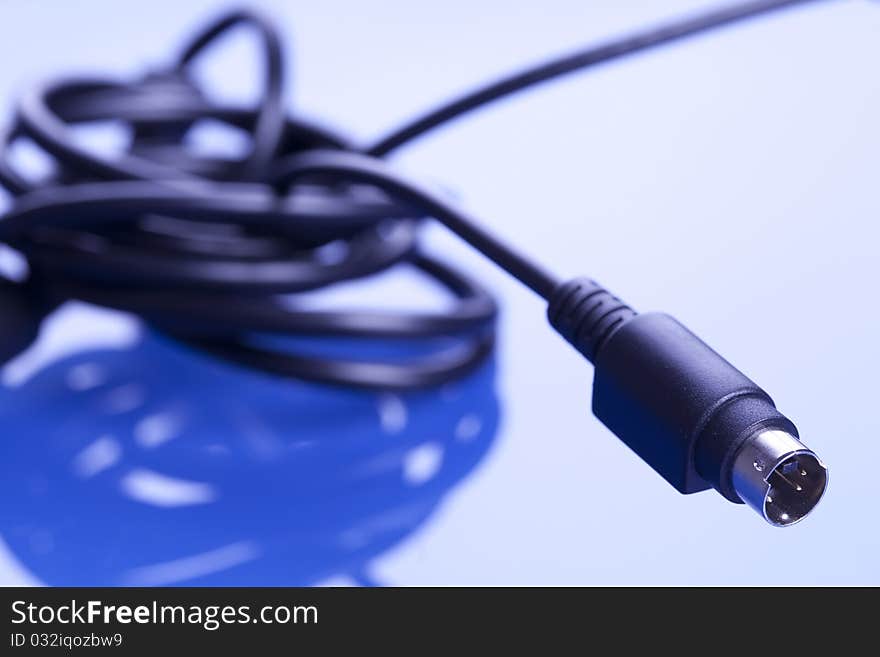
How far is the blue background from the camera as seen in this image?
50 cm

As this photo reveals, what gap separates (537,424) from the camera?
23.3 inches

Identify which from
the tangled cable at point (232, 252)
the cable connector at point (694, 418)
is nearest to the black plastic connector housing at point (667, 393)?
the cable connector at point (694, 418)

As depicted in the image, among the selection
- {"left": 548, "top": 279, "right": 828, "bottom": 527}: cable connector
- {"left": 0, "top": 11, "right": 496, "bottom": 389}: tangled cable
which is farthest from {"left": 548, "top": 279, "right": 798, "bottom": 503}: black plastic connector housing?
{"left": 0, "top": 11, "right": 496, "bottom": 389}: tangled cable

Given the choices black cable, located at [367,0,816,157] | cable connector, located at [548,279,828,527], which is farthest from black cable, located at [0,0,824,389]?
cable connector, located at [548,279,828,527]

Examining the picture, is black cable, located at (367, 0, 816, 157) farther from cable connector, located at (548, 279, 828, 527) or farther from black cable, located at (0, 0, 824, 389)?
cable connector, located at (548, 279, 828, 527)

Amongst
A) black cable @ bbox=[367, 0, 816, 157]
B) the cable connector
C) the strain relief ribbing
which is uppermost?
black cable @ bbox=[367, 0, 816, 157]

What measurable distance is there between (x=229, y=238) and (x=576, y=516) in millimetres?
233

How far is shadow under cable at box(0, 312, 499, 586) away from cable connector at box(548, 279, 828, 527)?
173 millimetres

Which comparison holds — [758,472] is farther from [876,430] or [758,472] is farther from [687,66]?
[687,66]

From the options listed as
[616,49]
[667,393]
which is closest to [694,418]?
[667,393]

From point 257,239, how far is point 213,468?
125mm

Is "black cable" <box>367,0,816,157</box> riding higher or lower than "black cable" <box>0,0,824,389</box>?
higher

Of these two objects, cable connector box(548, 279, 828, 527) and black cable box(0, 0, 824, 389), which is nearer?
cable connector box(548, 279, 828, 527)
